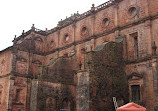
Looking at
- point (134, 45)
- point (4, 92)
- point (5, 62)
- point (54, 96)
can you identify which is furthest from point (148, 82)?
point (5, 62)

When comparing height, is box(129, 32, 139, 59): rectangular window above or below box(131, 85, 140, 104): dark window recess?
above

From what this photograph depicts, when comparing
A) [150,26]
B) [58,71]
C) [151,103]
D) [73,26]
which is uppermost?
[73,26]

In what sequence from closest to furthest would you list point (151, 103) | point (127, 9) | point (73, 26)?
point (151, 103), point (127, 9), point (73, 26)

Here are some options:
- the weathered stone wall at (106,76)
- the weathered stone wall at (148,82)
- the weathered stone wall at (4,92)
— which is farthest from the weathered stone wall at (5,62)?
the weathered stone wall at (148,82)

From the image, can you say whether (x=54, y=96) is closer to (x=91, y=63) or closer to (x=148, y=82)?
(x=91, y=63)

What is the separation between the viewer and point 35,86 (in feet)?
72.3

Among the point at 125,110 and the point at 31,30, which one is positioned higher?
the point at 31,30

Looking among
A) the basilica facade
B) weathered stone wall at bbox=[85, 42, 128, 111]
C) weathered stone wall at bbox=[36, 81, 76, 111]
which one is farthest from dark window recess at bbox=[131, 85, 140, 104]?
weathered stone wall at bbox=[36, 81, 76, 111]

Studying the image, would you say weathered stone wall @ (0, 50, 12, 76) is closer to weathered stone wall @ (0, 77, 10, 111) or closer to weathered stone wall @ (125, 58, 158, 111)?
weathered stone wall @ (0, 77, 10, 111)

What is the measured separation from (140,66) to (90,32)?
8449 mm

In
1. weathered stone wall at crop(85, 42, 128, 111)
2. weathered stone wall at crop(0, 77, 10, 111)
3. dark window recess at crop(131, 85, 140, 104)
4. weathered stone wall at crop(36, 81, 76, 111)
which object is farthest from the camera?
weathered stone wall at crop(0, 77, 10, 111)

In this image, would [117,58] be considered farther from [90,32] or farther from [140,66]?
[90,32]

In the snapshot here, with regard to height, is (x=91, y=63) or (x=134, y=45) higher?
(x=134, y=45)

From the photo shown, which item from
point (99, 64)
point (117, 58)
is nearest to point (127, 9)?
point (117, 58)
